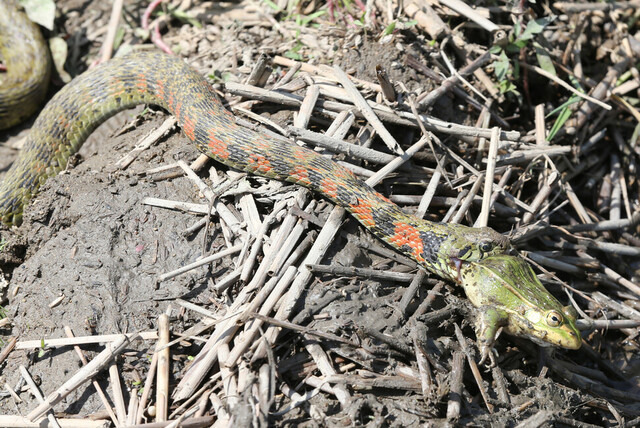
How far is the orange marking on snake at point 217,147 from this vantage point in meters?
5.55

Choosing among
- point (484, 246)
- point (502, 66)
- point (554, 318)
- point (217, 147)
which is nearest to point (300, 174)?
point (217, 147)

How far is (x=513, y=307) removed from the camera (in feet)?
14.9

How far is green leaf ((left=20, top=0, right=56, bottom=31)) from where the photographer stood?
8172 millimetres

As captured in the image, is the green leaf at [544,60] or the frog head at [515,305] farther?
the green leaf at [544,60]

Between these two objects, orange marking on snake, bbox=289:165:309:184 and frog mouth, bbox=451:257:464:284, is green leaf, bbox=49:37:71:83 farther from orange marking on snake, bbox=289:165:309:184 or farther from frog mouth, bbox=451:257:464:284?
frog mouth, bbox=451:257:464:284

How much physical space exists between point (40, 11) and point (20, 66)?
956 mm

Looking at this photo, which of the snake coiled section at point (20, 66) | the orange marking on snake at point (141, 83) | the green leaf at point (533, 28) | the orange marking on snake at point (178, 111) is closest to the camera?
the orange marking on snake at point (178, 111)

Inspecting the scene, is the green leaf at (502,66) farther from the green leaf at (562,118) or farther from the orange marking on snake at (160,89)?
the orange marking on snake at (160,89)

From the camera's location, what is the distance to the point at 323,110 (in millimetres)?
5918

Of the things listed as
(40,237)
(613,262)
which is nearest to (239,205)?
(40,237)

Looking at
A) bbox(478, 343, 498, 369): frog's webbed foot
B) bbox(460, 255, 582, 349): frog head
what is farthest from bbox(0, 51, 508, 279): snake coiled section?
bbox(478, 343, 498, 369): frog's webbed foot

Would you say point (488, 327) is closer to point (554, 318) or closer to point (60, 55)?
point (554, 318)

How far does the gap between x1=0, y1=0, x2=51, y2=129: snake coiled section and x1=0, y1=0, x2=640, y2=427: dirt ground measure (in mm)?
2115

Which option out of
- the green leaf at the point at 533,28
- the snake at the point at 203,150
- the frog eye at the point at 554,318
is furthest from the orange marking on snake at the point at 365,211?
the green leaf at the point at 533,28
